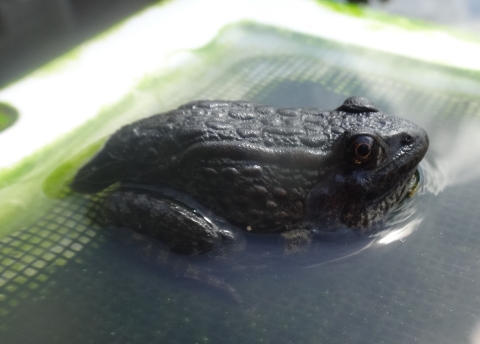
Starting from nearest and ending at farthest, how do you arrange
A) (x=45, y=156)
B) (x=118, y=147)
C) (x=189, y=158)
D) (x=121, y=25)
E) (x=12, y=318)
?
(x=12, y=318)
(x=189, y=158)
(x=118, y=147)
(x=45, y=156)
(x=121, y=25)

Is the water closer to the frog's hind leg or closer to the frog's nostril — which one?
the frog's hind leg

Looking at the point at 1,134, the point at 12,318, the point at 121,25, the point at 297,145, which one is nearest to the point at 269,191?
the point at 297,145

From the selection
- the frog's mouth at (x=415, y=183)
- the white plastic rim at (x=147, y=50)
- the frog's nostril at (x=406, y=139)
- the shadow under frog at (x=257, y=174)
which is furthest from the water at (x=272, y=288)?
the white plastic rim at (x=147, y=50)

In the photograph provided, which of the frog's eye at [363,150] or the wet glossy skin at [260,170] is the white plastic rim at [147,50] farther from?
the frog's eye at [363,150]

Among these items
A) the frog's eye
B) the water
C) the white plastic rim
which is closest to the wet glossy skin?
the frog's eye

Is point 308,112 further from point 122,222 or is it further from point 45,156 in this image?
point 45,156

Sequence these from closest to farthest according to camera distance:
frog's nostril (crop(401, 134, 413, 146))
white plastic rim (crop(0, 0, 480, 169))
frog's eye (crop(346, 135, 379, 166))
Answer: frog's eye (crop(346, 135, 379, 166))
frog's nostril (crop(401, 134, 413, 146))
white plastic rim (crop(0, 0, 480, 169))

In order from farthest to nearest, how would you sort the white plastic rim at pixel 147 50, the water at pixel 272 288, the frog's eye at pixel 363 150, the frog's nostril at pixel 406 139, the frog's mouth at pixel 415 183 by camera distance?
the white plastic rim at pixel 147 50, the frog's mouth at pixel 415 183, the frog's nostril at pixel 406 139, the frog's eye at pixel 363 150, the water at pixel 272 288
